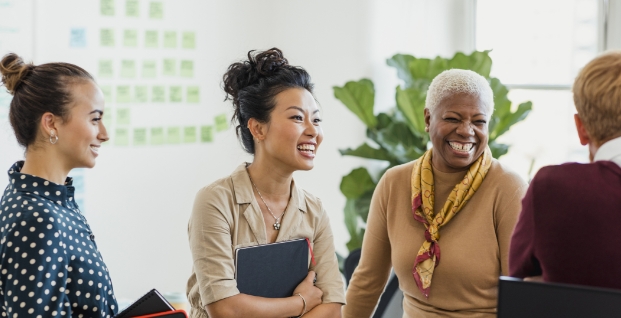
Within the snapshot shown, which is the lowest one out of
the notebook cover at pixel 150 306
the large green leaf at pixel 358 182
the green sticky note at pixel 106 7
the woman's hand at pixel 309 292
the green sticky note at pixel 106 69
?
the woman's hand at pixel 309 292

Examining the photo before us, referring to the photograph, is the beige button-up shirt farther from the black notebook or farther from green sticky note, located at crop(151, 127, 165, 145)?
green sticky note, located at crop(151, 127, 165, 145)

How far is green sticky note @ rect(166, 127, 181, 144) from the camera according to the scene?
3.69 metres

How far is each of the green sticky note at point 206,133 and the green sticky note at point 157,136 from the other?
261 mm

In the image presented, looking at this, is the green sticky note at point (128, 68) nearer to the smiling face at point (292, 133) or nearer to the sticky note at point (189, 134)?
the sticky note at point (189, 134)

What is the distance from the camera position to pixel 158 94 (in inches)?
143

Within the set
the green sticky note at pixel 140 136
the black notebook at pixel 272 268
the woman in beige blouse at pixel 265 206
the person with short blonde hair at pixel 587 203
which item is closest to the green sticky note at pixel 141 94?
the green sticky note at pixel 140 136

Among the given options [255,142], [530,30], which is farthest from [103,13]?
[530,30]

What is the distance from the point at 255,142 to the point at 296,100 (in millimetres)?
178

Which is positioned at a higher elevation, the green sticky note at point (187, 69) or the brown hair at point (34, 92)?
the green sticky note at point (187, 69)

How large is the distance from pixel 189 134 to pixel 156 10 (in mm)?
679

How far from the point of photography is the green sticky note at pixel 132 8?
3.48 m

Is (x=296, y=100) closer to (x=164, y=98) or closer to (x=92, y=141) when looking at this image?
(x=92, y=141)

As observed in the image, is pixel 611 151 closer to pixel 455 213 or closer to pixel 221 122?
pixel 455 213

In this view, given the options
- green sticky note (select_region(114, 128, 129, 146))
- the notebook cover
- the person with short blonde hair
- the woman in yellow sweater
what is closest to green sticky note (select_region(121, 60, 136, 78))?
green sticky note (select_region(114, 128, 129, 146))
